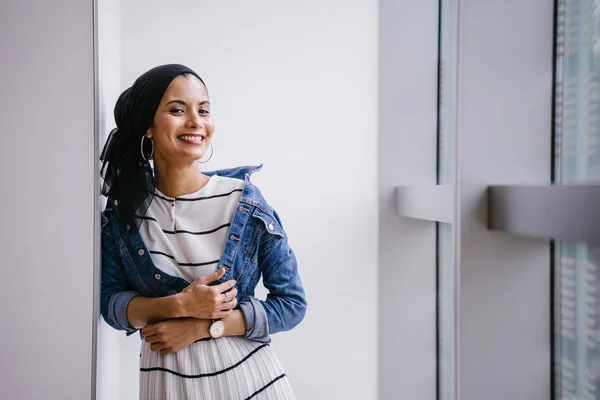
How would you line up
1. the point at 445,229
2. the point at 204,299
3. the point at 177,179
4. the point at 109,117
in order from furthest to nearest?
1. the point at 445,229
2. the point at 109,117
3. the point at 177,179
4. the point at 204,299

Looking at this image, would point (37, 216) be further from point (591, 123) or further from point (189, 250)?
point (591, 123)

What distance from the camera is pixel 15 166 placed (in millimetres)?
1139

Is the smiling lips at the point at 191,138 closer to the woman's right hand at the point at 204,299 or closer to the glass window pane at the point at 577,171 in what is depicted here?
the woman's right hand at the point at 204,299

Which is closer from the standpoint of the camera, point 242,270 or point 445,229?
point 242,270

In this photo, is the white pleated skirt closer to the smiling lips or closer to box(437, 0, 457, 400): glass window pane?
the smiling lips

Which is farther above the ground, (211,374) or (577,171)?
(577,171)

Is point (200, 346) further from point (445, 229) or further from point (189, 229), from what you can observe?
point (445, 229)

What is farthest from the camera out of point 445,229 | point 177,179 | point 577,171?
point 445,229

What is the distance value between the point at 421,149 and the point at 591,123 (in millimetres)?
899

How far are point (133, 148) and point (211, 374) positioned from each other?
630 mm

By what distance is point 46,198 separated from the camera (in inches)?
46.3

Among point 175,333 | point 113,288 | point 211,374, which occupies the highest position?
point 113,288

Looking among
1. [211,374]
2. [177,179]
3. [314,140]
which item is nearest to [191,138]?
[177,179]

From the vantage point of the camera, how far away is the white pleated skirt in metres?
1.28
